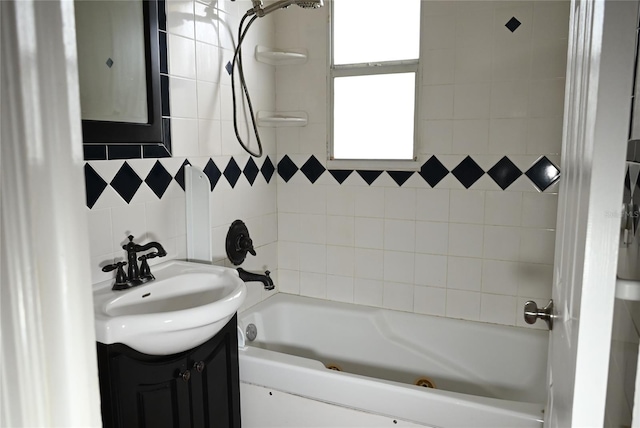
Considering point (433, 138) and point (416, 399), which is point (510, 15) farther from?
point (416, 399)

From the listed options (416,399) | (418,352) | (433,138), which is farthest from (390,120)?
(416,399)

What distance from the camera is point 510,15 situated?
211cm

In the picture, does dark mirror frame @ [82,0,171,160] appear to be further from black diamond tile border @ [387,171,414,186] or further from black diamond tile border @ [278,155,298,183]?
black diamond tile border @ [387,171,414,186]

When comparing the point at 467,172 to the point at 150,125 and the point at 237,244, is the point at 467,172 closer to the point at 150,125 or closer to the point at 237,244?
the point at 237,244

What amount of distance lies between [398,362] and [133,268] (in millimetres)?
1401

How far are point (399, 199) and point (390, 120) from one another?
0.41 m

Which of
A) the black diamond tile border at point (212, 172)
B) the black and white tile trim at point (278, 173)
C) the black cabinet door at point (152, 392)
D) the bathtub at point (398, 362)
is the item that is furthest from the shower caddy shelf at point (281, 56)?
the black cabinet door at point (152, 392)

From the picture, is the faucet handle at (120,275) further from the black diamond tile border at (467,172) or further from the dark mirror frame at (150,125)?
the black diamond tile border at (467,172)

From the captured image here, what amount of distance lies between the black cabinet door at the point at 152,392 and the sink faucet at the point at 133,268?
0.30 metres

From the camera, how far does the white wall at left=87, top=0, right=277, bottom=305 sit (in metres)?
1.66

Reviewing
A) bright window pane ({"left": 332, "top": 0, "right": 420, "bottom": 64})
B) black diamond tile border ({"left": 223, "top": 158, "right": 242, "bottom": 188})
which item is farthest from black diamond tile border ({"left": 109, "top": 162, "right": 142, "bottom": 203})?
bright window pane ({"left": 332, "top": 0, "right": 420, "bottom": 64})

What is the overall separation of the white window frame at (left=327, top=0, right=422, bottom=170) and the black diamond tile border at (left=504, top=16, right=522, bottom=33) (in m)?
0.42

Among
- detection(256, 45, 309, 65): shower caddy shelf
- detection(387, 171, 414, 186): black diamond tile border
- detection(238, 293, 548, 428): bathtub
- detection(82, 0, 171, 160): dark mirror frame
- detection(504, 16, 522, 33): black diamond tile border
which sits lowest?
detection(238, 293, 548, 428): bathtub

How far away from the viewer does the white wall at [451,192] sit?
2.13m
